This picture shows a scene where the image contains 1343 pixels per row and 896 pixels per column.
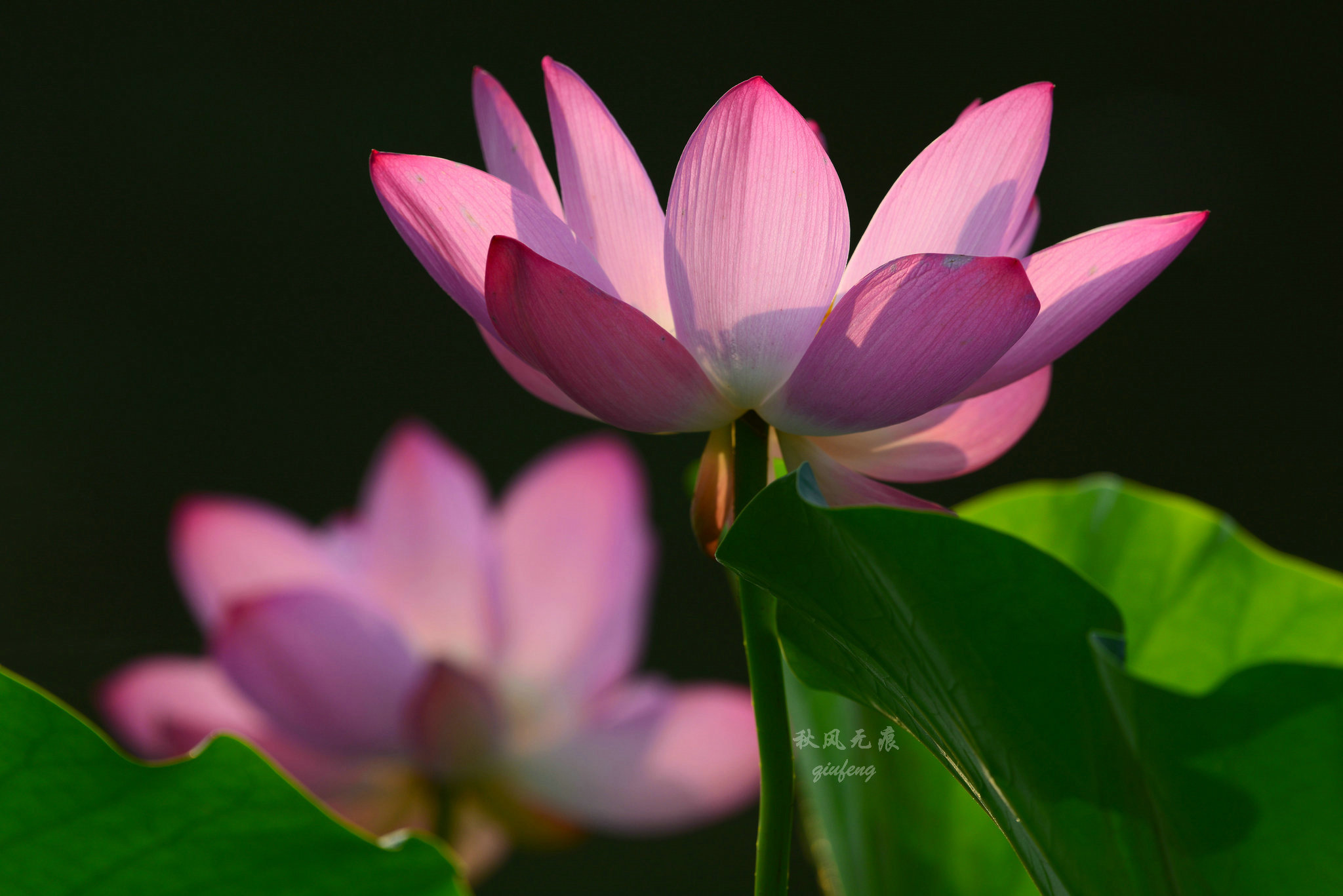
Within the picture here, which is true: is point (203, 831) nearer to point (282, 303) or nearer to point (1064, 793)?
point (1064, 793)

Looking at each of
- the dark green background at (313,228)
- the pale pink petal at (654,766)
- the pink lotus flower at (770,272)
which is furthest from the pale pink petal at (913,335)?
the dark green background at (313,228)

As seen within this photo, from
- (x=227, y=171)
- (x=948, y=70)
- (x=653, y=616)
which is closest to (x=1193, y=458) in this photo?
(x=948, y=70)

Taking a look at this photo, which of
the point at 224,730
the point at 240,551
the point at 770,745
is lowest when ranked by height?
the point at 770,745

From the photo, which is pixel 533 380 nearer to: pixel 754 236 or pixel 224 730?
pixel 754 236

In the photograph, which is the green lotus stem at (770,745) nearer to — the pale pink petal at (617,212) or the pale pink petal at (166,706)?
the pale pink petal at (617,212)

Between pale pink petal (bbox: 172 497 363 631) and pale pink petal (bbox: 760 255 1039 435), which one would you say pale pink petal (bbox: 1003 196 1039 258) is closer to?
pale pink petal (bbox: 760 255 1039 435)

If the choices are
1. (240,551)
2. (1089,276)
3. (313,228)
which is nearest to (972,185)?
(1089,276)

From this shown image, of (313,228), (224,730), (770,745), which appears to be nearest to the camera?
(770,745)
